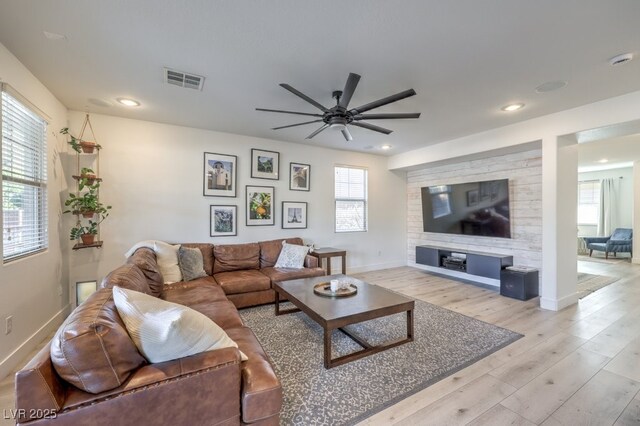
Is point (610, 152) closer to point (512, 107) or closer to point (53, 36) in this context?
point (512, 107)

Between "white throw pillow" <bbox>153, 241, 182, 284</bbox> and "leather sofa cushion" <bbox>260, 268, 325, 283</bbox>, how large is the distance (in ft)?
3.76

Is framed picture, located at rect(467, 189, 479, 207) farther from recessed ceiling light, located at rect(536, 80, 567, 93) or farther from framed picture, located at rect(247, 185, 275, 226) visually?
framed picture, located at rect(247, 185, 275, 226)

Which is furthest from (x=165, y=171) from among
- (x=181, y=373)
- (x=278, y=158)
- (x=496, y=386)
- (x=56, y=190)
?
(x=496, y=386)

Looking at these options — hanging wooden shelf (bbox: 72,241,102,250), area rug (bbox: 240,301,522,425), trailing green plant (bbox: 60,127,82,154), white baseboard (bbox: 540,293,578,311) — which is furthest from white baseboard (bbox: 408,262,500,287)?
trailing green plant (bbox: 60,127,82,154)

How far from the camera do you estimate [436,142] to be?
5043 millimetres

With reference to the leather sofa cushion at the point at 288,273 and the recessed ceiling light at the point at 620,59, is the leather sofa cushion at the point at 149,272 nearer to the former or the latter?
the leather sofa cushion at the point at 288,273

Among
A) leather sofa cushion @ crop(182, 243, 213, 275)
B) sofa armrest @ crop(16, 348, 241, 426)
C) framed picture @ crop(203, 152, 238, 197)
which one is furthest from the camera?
framed picture @ crop(203, 152, 238, 197)

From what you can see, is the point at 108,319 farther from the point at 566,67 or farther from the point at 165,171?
the point at 566,67

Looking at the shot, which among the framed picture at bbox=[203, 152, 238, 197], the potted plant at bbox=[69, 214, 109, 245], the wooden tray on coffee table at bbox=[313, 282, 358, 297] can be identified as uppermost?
the framed picture at bbox=[203, 152, 238, 197]

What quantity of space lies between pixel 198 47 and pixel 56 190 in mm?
2603

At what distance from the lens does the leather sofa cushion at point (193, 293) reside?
2682 mm

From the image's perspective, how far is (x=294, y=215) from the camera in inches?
200

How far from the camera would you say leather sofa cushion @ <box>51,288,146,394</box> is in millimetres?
1055

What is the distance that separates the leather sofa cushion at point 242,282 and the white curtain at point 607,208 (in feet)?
33.2
